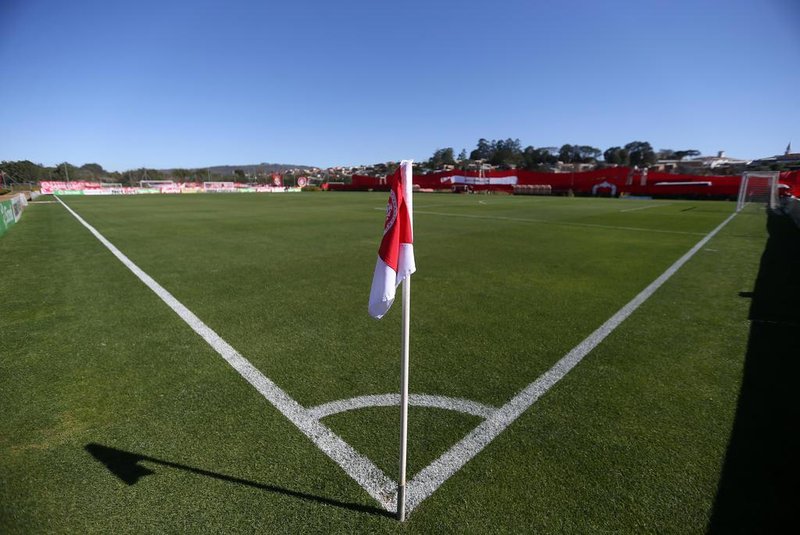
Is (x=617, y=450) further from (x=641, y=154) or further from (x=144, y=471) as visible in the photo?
(x=641, y=154)

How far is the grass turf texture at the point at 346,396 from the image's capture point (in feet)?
7.48

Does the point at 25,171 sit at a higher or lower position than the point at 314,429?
higher

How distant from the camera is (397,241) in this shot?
220 cm

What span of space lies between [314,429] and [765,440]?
3230mm

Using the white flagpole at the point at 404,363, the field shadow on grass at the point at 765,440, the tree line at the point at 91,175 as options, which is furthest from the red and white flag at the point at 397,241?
the tree line at the point at 91,175

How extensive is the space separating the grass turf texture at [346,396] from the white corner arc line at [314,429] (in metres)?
0.07

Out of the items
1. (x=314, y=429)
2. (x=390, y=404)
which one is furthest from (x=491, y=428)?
(x=314, y=429)

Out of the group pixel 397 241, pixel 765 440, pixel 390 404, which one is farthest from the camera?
pixel 390 404

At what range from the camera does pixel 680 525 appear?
7.17ft

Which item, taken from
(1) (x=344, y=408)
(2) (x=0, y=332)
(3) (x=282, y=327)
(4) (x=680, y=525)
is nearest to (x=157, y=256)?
(2) (x=0, y=332)

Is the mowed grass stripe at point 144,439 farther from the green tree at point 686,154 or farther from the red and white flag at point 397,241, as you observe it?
the green tree at point 686,154

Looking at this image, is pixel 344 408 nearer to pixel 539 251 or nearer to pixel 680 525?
pixel 680 525

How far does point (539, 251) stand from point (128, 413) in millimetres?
9725

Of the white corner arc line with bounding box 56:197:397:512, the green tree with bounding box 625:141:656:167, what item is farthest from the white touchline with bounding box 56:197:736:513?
the green tree with bounding box 625:141:656:167
